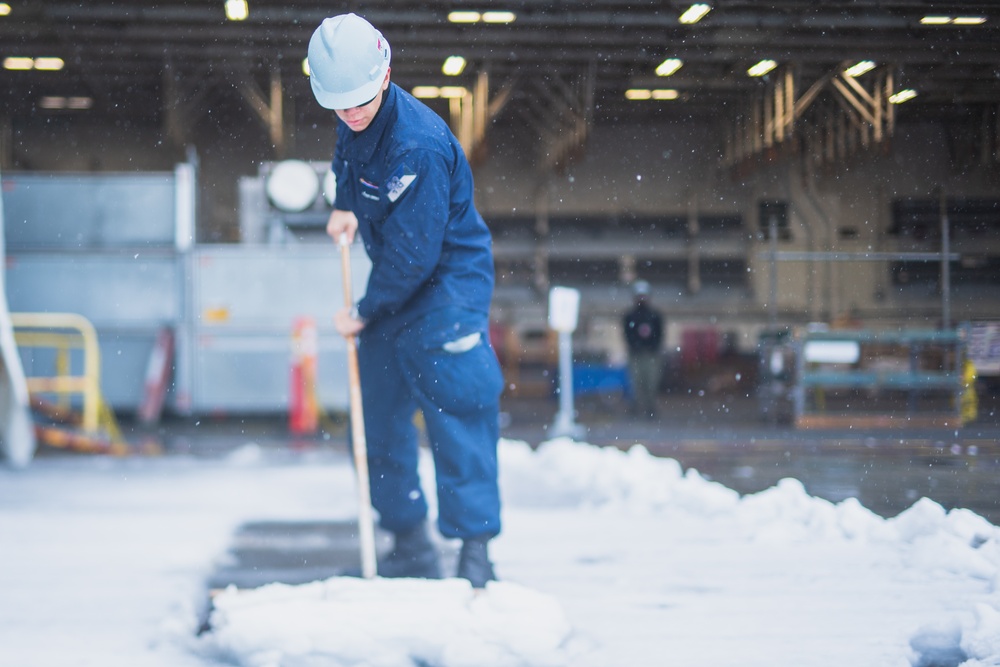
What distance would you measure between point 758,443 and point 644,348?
3.13 meters

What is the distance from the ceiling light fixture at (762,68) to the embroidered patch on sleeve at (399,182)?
111cm

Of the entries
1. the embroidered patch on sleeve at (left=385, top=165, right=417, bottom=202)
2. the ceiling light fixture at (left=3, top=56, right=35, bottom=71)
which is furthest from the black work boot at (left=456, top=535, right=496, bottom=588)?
the ceiling light fixture at (left=3, top=56, right=35, bottom=71)

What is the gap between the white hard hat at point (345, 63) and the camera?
6.38ft

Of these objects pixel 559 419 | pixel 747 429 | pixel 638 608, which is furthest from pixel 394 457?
pixel 747 429

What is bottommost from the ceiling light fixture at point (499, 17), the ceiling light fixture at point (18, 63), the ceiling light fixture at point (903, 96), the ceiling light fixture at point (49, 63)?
the ceiling light fixture at point (903, 96)

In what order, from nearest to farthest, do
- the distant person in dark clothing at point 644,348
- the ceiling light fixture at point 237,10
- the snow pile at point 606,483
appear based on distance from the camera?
the ceiling light fixture at point 237,10 < the snow pile at point 606,483 < the distant person in dark clothing at point 644,348

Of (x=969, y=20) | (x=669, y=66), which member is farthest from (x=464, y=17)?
(x=969, y=20)

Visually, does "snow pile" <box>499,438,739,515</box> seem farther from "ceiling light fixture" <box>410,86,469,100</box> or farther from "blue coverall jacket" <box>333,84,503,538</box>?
"ceiling light fixture" <box>410,86,469,100</box>

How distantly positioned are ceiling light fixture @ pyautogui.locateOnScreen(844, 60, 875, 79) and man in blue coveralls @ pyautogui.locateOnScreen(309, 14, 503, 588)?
109cm

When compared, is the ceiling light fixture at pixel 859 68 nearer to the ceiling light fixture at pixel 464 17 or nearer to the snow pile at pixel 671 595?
the ceiling light fixture at pixel 464 17

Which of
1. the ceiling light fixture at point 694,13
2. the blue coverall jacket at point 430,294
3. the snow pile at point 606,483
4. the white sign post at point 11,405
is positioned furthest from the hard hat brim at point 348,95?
the white sign post at point 11,405

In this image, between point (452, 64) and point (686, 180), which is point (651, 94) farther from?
point (686, 180)

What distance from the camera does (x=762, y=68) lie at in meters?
2.54

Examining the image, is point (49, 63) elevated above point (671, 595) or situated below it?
above
